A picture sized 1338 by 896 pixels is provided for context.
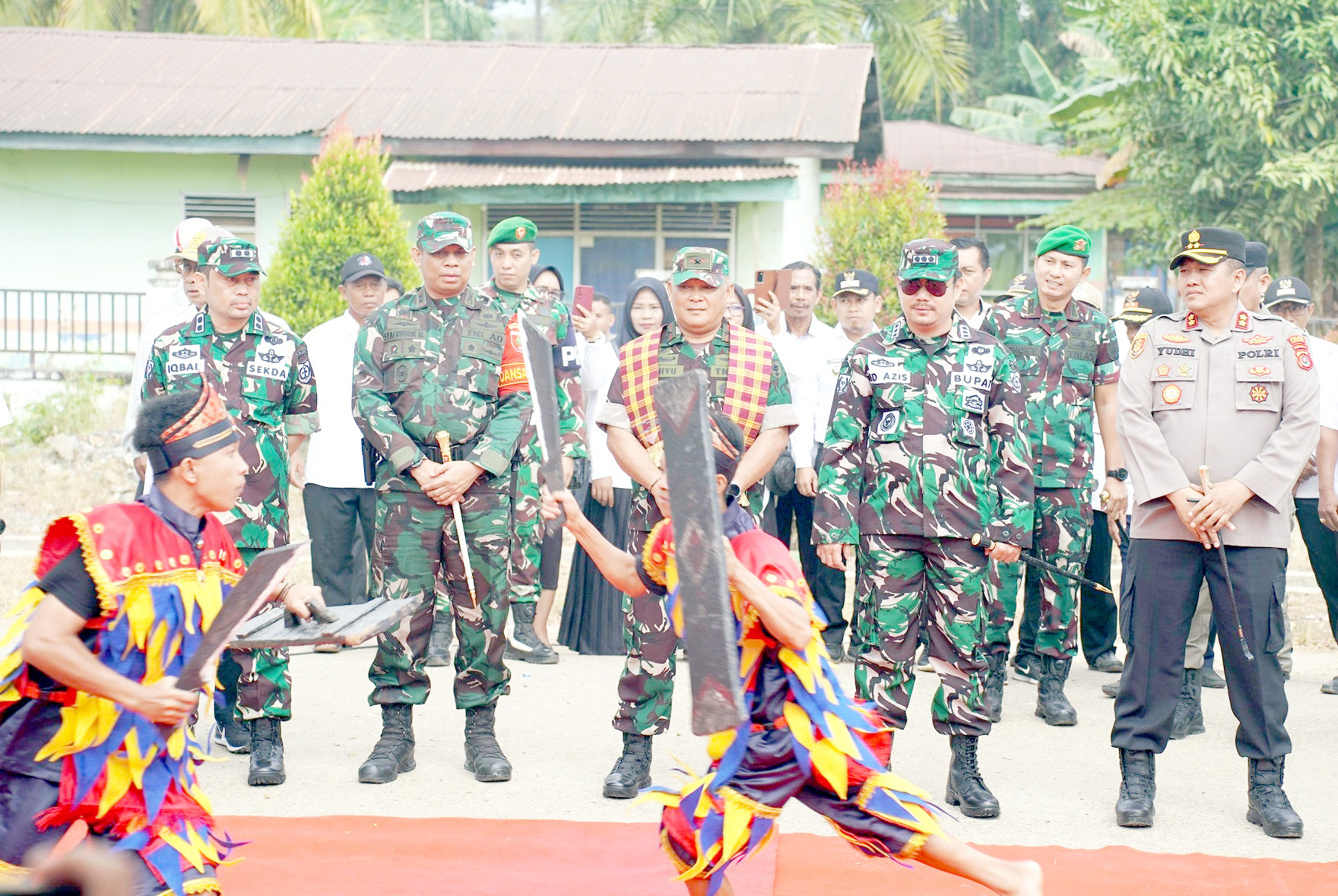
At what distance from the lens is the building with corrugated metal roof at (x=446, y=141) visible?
52.0 ft

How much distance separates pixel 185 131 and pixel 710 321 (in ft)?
40.5

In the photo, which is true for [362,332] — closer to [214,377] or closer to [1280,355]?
[214,377]

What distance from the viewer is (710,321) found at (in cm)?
541

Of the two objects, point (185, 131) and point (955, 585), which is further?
point (185, 131)

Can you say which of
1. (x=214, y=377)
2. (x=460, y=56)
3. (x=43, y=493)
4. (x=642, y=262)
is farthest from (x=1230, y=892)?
(x=460, y=56)

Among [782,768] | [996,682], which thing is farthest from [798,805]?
[782,768]

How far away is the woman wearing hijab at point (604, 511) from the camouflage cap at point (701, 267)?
226cm

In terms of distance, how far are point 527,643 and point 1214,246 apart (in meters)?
4.20

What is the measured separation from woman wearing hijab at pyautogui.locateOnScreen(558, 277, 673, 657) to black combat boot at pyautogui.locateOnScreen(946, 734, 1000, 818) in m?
2.74

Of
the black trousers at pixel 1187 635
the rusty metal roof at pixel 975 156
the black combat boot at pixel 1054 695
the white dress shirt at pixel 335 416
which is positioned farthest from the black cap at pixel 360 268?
the rusty metal roof at pixel 975 156

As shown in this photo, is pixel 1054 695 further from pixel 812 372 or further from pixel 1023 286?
pixel 812 372

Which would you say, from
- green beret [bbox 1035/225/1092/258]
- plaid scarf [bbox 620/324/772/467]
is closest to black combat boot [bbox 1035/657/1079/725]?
green beret [bbox 1035/225/1092/258]

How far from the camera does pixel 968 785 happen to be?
Result: 525 centimetres

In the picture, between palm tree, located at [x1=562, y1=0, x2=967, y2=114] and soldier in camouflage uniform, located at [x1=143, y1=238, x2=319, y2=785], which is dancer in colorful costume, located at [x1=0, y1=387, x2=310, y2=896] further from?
palm tree, located at [x1=562, y1=0, x2=967, y2=114]
